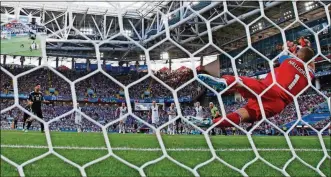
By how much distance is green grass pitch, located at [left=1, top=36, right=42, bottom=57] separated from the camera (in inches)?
43.2

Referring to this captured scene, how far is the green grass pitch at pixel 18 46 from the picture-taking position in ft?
3.60

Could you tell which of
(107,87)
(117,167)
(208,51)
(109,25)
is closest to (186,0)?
(208,51)

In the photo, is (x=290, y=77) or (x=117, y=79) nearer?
(x=117, y=79)

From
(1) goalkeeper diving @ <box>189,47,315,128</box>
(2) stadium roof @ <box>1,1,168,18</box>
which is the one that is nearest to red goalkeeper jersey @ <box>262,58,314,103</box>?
(1) goalkeeper diving @ <box>189,47,315,128</box>

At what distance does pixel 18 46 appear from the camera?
4.00ft

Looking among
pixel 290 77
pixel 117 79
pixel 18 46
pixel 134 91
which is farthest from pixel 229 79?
pixel 134 91

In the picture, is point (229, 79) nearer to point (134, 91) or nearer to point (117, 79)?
point (117, 79)

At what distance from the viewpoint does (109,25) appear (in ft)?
9.92

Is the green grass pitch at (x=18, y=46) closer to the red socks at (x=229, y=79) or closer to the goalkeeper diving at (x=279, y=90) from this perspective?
the red socks at (x=229, y=79)

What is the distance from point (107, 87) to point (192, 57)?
3282 millimetres

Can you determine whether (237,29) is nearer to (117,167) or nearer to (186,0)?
(186,0)

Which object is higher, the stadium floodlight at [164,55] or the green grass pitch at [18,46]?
the stadium floodlight at [164,55]

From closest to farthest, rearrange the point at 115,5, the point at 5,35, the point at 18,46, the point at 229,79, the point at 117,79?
the point at 5,35 → the point at 18,46 → the point at 115,5 → the point at 229,79 → the point at 117,79

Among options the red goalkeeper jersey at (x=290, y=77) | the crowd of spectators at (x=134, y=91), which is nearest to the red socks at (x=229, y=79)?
the crowd of spectators at (x=134, y=91)
